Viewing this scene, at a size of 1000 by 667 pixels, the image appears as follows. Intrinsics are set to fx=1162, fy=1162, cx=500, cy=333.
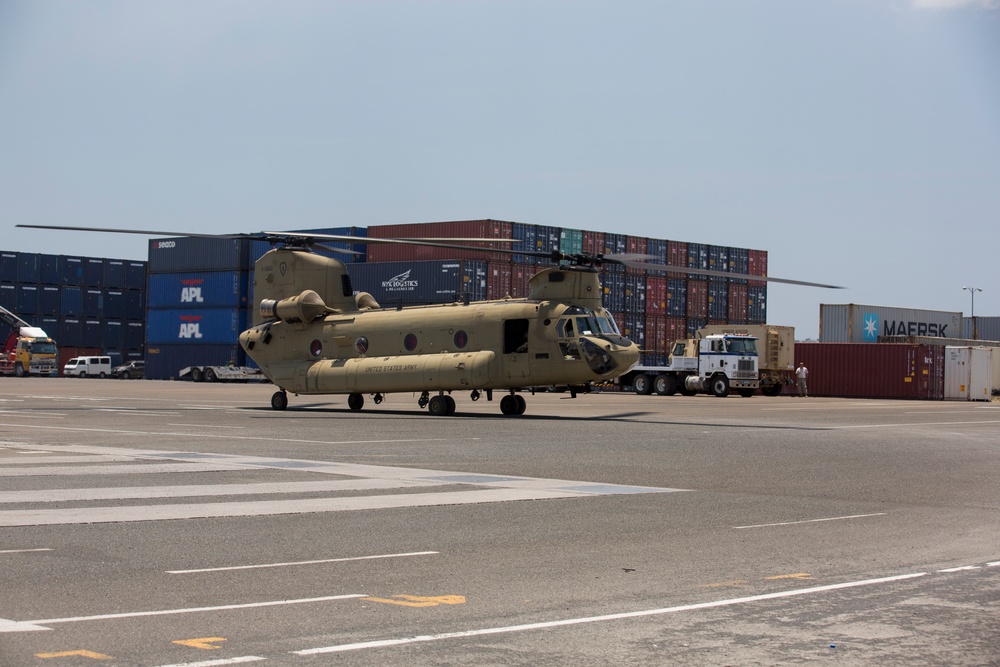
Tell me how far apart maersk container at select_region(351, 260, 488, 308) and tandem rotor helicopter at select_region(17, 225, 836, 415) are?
27.0m

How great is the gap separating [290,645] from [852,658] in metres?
3.29

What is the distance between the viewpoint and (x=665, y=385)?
200 ft

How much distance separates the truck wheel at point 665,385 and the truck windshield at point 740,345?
3.64m

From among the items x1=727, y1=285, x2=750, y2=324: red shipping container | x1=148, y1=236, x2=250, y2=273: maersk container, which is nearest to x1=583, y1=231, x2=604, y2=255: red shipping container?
x1=727, y1=285, x2=750, y2=324: red shipping container

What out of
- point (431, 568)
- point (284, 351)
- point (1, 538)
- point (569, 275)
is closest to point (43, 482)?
point (1, 538)

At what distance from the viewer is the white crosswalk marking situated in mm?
12227

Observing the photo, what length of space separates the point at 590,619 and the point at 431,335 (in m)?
26.9

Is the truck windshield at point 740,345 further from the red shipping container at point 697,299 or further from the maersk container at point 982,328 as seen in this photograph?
the maersk container at point 982,328

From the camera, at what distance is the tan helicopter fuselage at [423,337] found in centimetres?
3212

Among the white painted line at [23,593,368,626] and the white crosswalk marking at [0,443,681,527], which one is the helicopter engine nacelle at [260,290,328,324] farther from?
the white painted line at [23,593,368,626]

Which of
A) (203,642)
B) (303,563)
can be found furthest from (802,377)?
(203,642)

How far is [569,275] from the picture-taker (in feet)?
107

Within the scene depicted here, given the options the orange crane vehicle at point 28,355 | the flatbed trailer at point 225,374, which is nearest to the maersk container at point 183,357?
the flatbed trailer at point 225,374

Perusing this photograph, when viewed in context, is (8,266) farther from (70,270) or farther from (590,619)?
(590,619)
